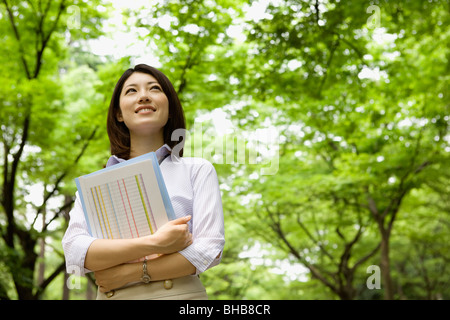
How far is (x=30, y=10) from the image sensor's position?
694 cm

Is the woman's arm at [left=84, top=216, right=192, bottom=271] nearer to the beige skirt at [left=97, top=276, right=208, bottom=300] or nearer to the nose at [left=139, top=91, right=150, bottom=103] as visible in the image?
the beige skirt at [left=97, top=276, right=208, bottom=300]

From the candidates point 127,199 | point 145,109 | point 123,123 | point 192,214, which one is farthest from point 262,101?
point 127,199

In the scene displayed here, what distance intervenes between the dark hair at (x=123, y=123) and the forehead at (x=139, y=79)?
0.06 ft

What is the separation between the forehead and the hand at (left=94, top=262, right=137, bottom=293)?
2.31ft

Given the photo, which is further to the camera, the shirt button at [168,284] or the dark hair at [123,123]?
the dark hair at [123,123]

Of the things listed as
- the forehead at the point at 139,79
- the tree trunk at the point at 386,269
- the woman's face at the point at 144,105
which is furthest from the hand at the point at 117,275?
the tree trunk at the point at 386,269

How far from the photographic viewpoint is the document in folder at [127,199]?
133 centimetres

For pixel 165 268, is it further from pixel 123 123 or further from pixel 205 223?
pixel 123 123

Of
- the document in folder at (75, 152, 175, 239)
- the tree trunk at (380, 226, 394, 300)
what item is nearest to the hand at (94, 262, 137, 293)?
the document in folder at (75, 152, 175, 239)

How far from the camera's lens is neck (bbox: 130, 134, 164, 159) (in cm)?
165

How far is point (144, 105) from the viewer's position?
159 centimetres

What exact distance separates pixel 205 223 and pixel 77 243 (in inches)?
16.6

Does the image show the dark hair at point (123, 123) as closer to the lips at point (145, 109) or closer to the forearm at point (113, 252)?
the lips at point (145, 109)

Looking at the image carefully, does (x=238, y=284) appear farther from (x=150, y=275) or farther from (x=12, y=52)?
(x=150, y=275)
